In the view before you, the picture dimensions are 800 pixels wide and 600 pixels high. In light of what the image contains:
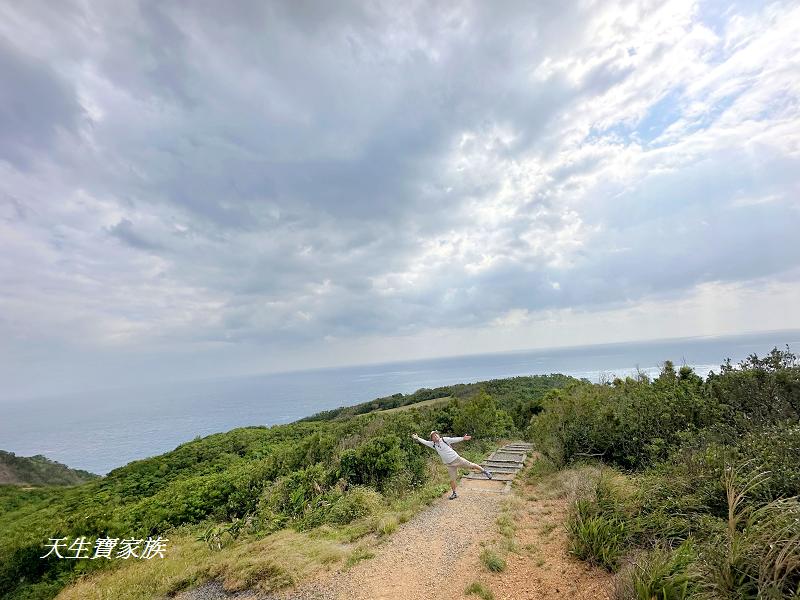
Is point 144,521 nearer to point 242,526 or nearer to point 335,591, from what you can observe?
point 242,526

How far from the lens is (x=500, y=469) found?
11477 millimetres

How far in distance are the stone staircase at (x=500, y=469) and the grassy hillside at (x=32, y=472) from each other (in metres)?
43.6

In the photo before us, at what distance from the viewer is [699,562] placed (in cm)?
374

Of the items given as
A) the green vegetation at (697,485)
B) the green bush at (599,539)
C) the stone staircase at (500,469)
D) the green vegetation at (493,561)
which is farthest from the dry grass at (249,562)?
the green vegetation at (697,485)

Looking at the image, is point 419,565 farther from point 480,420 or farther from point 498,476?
point 480,420

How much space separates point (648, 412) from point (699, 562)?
6322 millimetres

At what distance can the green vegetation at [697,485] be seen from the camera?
3467 millimetres

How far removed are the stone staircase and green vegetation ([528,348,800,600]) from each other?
1354 mm

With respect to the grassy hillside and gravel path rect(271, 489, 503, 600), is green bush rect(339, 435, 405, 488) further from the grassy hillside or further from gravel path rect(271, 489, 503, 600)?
the grassy hillside

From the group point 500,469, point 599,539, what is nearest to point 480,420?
point 500,469

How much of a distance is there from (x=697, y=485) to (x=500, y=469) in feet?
21.7

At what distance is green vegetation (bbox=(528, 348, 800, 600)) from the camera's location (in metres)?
3.47

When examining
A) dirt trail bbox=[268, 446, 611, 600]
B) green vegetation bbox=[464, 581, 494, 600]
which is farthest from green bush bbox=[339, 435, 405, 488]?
green vegetation bbox=[464, 581, 494, 600]

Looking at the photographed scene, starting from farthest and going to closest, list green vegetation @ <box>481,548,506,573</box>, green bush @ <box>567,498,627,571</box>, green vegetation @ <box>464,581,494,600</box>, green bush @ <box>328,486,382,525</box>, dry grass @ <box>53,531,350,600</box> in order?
green bush @ <box>328,486,382,525</box> < dry grass @ <box>53,531,350,600</box> < green vegetation @ <box>481,548,506,573</box> < green bush @ <box>567,498,627,571</box> < green vegetation @ <box>464,581,494,600</box>
